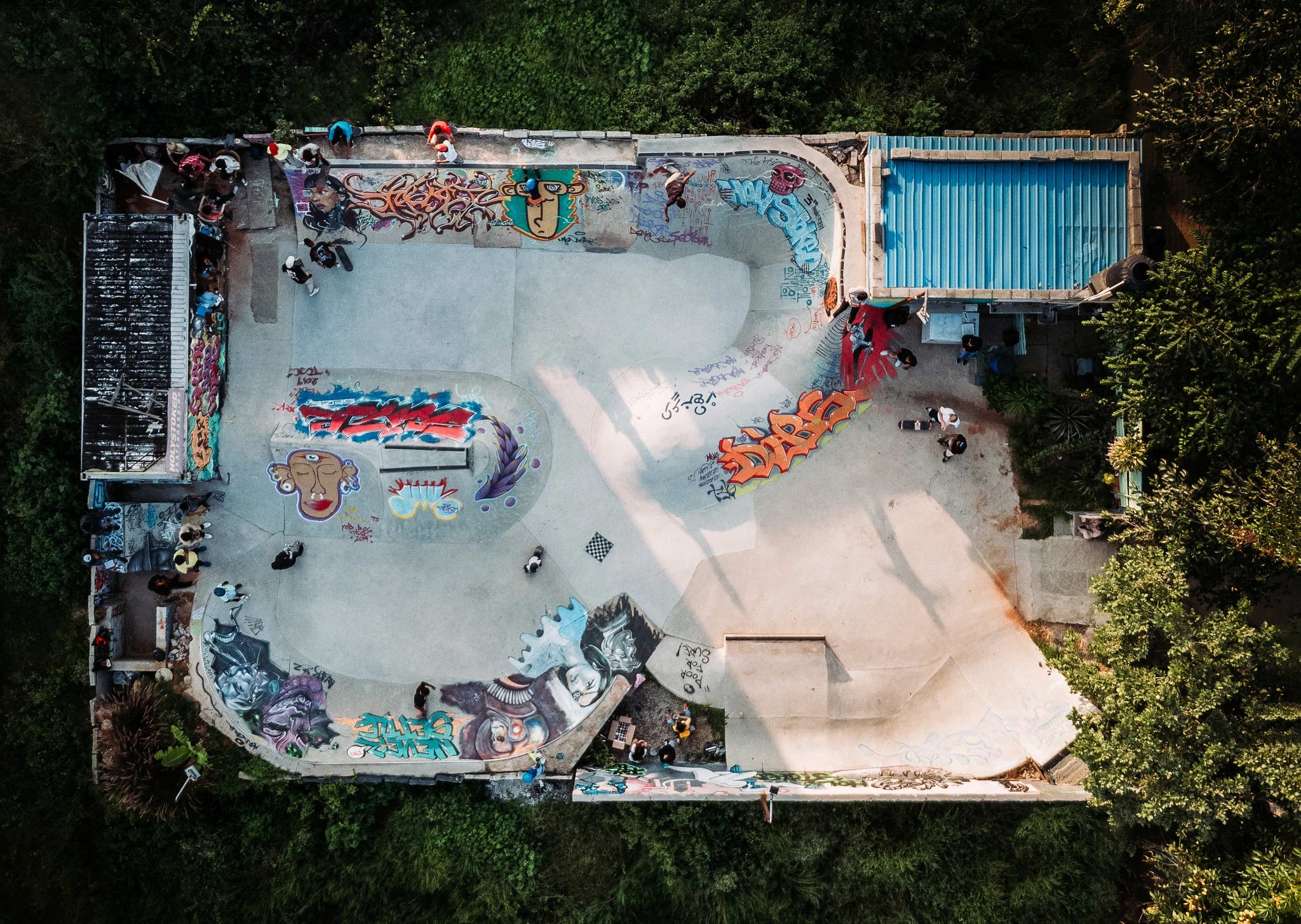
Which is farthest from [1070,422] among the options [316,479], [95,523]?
[95,523]

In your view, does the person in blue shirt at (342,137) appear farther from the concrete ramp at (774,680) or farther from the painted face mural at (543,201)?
the concrete ramp at (774,680)

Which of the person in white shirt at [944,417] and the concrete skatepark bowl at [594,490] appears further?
the concrete skatepark bowl at [594,490]

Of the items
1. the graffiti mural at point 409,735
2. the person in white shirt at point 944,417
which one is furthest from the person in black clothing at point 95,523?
the person in white shirt at point 944,417

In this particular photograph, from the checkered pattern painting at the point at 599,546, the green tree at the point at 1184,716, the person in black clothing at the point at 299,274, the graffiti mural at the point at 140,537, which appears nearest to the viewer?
the green tree at the point at 1184,716

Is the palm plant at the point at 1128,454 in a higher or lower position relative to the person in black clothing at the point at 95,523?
higher

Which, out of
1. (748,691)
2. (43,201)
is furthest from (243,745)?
(43,201)

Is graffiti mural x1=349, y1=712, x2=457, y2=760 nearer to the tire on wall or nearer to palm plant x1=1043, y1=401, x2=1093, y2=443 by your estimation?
palm plant x1=1043, y1=401, x2=1093, y2=443
